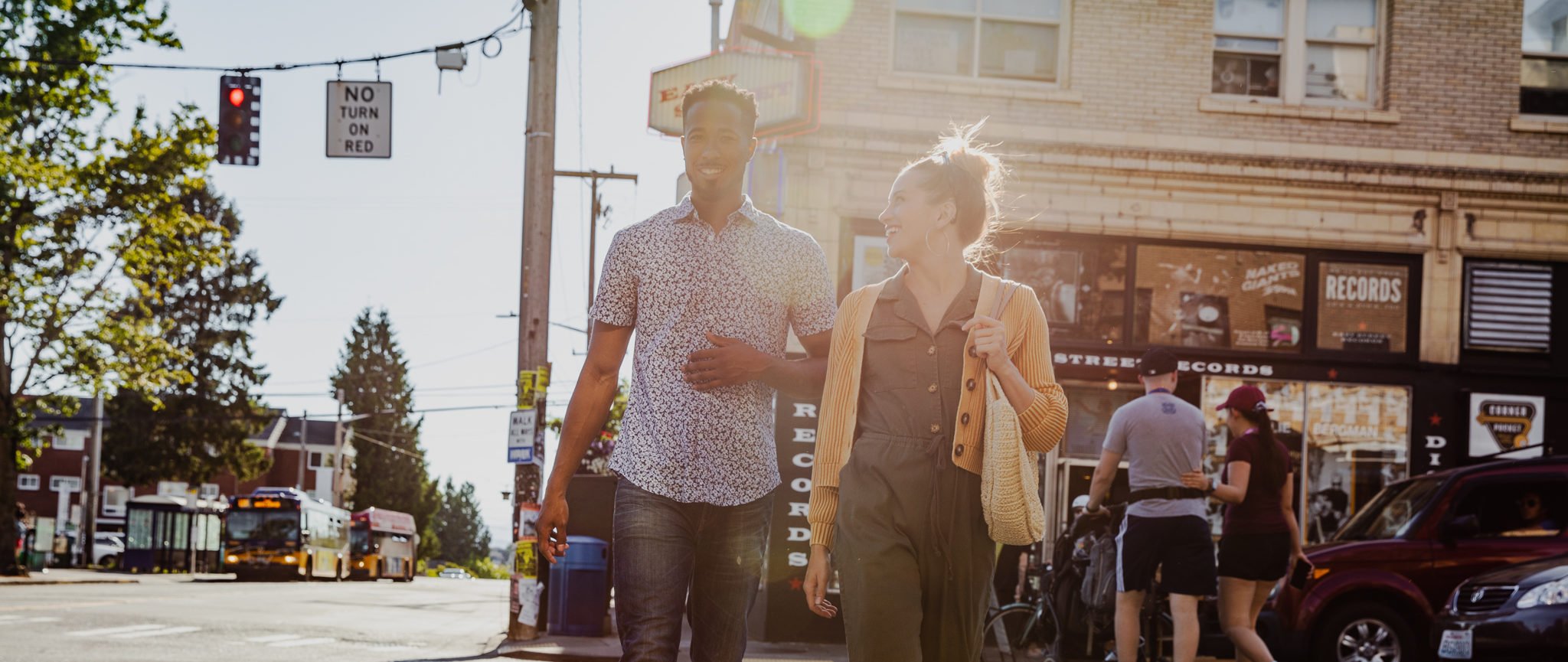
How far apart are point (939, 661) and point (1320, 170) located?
1470 cm

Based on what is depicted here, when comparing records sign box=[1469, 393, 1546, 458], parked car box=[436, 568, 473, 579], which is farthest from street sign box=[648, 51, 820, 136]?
parked car box=[436, 568, 473, 579]

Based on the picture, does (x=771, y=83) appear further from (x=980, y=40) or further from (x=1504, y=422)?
(x=1504, y=422)

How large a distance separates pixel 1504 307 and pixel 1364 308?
163 cm

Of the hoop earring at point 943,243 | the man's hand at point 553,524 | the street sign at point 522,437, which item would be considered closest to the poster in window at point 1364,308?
the street sign at point 522,437

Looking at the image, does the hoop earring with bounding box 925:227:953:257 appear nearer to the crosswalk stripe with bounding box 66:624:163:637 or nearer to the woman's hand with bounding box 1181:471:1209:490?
the woman's hand with bounding box 1181:471:1209:490

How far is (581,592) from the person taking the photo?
16625 millimetres

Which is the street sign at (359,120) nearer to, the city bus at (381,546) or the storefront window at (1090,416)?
the storefront window at (1090,416)

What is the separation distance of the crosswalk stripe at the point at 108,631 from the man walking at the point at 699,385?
38.1 ft

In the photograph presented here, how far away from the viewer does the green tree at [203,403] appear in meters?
61.1

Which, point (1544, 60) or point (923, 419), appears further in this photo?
point (1544, 60)

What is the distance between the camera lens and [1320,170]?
57.0ft

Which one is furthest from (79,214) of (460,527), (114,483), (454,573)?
(460,527)

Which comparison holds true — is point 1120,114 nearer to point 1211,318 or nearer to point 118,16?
point 1211,318

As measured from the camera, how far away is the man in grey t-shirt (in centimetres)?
859
